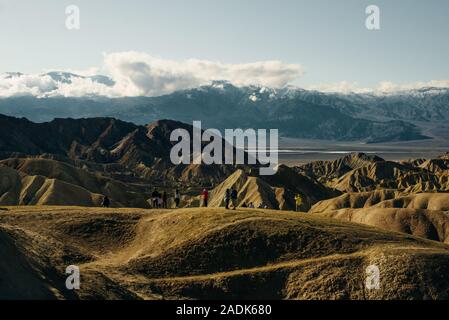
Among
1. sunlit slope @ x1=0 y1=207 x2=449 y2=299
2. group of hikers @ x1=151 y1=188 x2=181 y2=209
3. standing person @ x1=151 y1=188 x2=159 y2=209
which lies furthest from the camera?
group of hikers @ x1=151 y1=188 x2=181 y2=209

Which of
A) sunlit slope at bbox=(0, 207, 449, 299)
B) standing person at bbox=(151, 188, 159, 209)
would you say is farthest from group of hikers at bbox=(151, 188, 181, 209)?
sunlit slope at bbox=(0, 207, 449, 299)

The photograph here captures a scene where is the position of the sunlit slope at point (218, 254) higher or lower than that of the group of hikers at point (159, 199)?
lower

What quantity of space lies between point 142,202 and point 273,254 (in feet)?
426

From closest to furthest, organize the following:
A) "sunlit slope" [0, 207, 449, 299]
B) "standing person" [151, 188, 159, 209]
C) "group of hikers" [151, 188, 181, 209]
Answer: "sunlit slope" [0, 207, 449, 299] → "standing person" [151, 188, 159, 209] → "group of hikers" [151, 188, 181, 209]

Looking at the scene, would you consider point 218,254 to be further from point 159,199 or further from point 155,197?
point 159,199

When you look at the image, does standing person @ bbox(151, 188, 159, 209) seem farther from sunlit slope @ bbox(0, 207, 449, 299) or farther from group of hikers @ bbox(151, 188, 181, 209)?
sunlit slope @ bbox(0, 207, 449, 299)

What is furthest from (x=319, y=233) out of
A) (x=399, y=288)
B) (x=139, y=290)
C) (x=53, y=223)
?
(x=53, y=223)

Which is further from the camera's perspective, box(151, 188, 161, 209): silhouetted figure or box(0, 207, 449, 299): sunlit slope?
box(151, 188, 161, 209): silhouetted figure

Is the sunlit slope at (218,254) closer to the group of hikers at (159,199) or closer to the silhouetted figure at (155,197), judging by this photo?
the silhouetted figure at (155,197)

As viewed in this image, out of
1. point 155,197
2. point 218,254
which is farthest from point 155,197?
point 218,254

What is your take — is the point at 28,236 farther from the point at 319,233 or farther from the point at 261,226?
the point at 319,233

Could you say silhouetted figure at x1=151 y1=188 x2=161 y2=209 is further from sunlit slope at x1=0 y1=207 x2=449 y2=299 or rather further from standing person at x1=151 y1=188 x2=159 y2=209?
sunlit slope at x1=0 y1=207 x2=449 y2=299

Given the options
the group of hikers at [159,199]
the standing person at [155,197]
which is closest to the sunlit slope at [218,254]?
the standing person at [155,197]

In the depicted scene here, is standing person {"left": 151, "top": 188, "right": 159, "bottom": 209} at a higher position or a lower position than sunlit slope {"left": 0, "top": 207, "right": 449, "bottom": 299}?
higher
